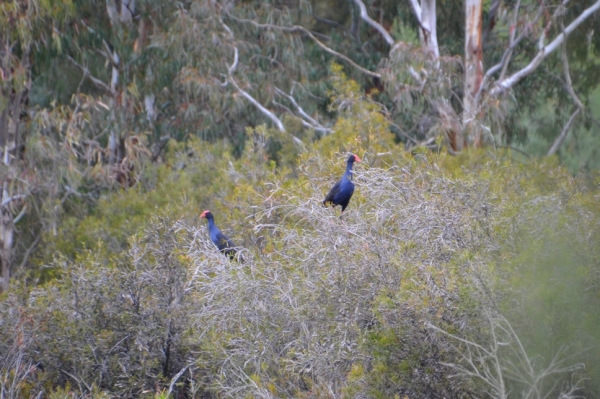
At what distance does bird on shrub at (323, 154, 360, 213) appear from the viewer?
704 centimetres

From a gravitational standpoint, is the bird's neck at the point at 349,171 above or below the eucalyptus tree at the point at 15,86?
above

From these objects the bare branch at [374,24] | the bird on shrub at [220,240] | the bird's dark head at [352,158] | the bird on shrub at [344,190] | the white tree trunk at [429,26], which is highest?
the bird's dark head at [352,158]

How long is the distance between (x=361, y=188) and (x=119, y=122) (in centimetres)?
806

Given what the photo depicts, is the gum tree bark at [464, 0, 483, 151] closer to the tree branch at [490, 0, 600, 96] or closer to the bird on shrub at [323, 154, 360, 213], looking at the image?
the tree branch at [490, 0, 600, 96]

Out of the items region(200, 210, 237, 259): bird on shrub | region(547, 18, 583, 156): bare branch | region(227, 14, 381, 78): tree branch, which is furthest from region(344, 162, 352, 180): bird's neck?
region(547, 18, 583, 156): bare branch

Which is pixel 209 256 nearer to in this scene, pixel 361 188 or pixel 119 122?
pixel 361 188

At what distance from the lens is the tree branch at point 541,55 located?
524 inches

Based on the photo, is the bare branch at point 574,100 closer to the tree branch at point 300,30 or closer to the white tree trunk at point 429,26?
the white tree trunk at point 429,26

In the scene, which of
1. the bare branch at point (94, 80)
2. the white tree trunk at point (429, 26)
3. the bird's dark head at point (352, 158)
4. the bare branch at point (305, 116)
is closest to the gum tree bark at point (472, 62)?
the white tree trunk at point (429, 26)

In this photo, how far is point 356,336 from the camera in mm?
5250

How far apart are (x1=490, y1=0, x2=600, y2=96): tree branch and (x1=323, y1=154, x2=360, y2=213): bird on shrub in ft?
21.1

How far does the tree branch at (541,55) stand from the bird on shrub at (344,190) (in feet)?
21.1

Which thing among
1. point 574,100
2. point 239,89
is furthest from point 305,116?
point 574,100

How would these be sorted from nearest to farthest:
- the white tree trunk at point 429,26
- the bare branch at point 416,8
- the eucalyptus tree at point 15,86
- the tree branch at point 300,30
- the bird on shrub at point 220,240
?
the bird on shrub at point 220,240, the eucalyptus tree at point 15,86, the white tree trunk at point 429,26, the bare branch at point 416,8, the tree branch at point 300,30
